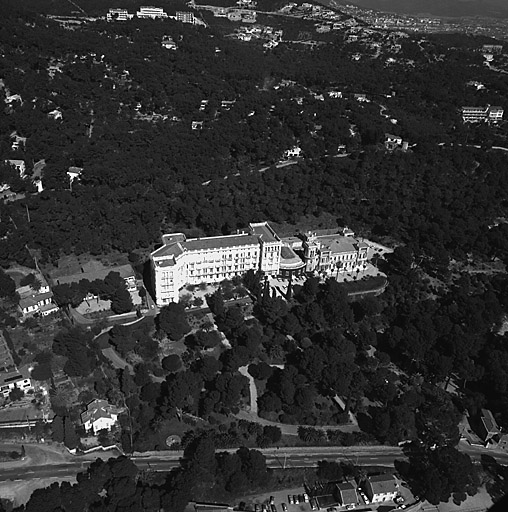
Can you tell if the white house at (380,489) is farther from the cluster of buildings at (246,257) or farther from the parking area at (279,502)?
the cluster of buildings at (246,257)

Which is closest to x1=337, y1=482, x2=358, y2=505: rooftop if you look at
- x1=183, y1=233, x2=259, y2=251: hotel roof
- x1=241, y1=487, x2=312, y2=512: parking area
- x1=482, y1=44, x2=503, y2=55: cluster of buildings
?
x1=241, y1=487, x2=312, y2=512: parking area

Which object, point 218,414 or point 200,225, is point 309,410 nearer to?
point 218,414

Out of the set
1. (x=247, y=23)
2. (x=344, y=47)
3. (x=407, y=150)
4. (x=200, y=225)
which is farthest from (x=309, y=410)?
(x=247, y=23)

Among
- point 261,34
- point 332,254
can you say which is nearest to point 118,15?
point 261,34

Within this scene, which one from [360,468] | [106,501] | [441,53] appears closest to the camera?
[106,501]

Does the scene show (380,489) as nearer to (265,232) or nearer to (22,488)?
(22,488)

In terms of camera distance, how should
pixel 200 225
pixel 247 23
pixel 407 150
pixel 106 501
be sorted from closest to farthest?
1. pixel 106 501
2. pixel 200 225
3. pixel 407 150
4. pixel 247 23

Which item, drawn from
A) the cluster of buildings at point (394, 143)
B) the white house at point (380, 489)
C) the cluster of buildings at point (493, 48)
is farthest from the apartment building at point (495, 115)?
the white house at point (380, 489)

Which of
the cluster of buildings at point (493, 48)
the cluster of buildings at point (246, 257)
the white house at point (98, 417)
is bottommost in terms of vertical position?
the white house at point (98, 417)
